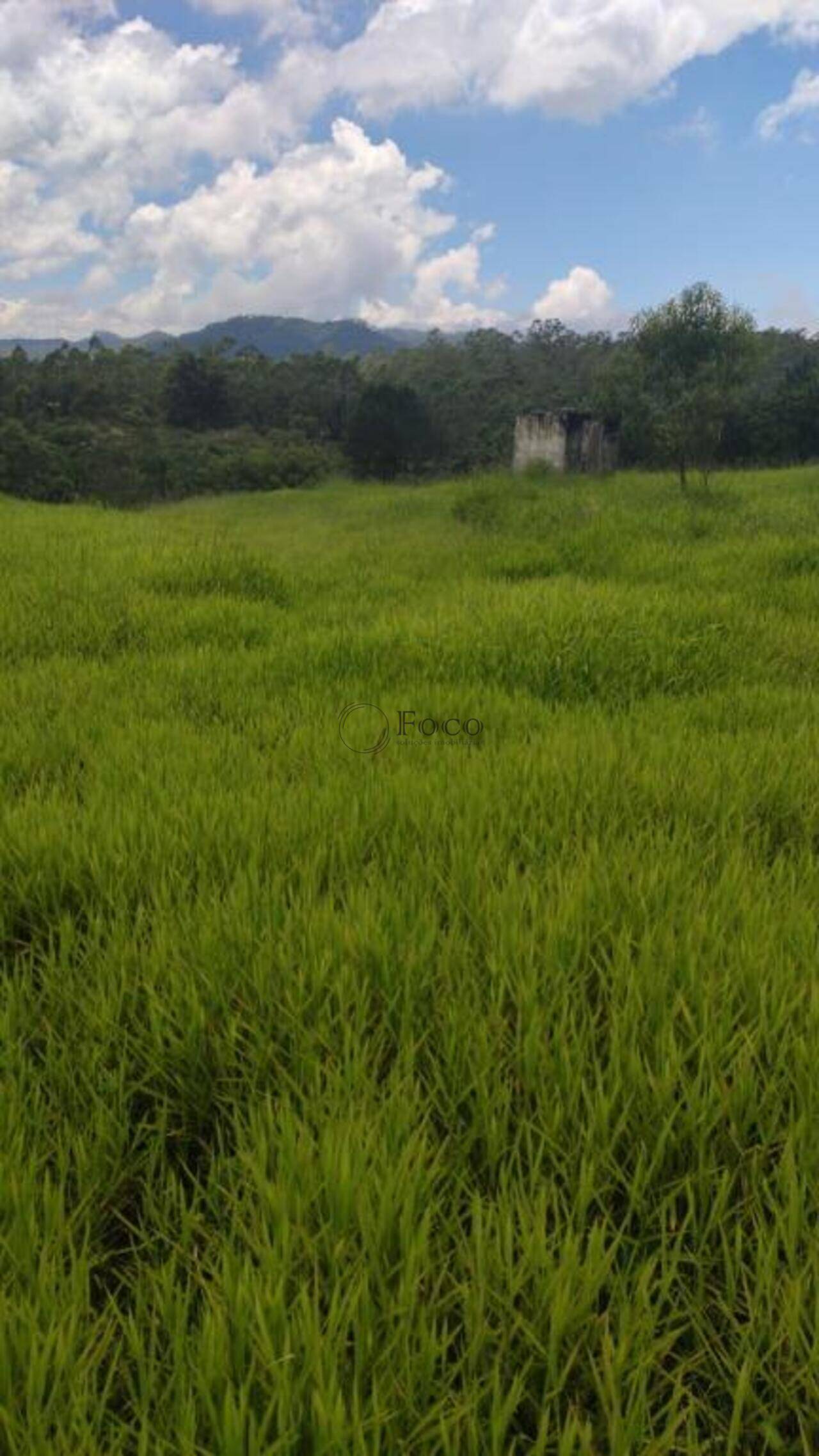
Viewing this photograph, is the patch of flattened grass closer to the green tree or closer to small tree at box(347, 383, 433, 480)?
small tree at box(347, 383, 433, 480)

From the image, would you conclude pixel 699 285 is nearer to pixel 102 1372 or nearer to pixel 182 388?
pixel 102 1372

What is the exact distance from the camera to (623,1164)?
49.1 inches

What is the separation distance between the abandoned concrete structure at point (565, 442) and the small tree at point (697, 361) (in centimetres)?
585

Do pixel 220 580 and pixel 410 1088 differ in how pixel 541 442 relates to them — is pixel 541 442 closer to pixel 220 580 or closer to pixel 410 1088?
pixel 220 580

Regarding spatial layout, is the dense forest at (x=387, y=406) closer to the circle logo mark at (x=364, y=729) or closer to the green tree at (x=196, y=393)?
the green tree at (x=196, y=393)

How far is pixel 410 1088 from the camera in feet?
4.53

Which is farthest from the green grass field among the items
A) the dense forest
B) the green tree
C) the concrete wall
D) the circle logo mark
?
the green tree

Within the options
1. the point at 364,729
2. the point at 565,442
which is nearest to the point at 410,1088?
the point at 364,729

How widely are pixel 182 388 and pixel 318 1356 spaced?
256ft

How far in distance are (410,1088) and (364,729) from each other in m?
2.14

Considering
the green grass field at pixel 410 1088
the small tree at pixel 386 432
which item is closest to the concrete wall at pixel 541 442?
the small tree at pixel 386 432

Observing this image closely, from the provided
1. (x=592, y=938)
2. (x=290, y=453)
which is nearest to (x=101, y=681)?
(x=592, y=938)

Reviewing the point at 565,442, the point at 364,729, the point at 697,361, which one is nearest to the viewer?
the point at 364,729

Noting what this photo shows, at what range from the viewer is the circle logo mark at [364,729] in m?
3.25
